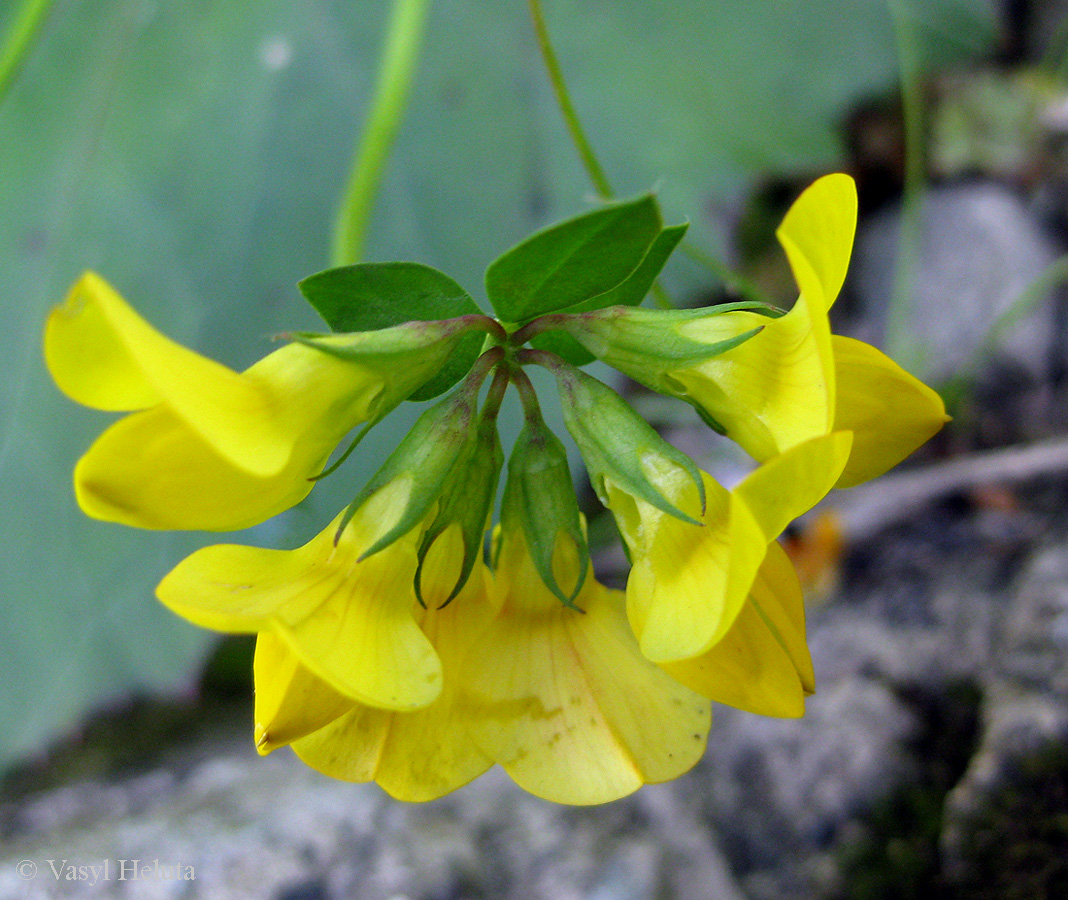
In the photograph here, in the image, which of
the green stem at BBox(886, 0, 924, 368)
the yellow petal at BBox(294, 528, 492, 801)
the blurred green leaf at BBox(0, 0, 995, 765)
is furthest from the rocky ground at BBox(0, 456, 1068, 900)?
the green stem at BBox(886, 0, 924, 368)

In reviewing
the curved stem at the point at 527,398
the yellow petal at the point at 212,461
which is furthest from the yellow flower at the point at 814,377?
the yellow petal at the point at 212,461

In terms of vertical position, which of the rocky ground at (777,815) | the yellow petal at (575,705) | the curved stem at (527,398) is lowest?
the rocky ground at (777,815)

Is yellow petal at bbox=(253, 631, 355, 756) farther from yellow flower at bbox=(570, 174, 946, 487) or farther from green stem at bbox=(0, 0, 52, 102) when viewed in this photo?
green stem at bbox=(0, 0, 52, 102)

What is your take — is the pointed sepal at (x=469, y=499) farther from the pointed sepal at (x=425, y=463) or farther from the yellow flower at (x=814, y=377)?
the yellow flower at (x=814, y=377)

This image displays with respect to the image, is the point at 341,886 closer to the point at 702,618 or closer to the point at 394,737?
the point at 394,737

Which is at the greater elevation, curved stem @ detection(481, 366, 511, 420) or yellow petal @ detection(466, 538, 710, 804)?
curved stem @ detection(481, 366, 511, 420)
